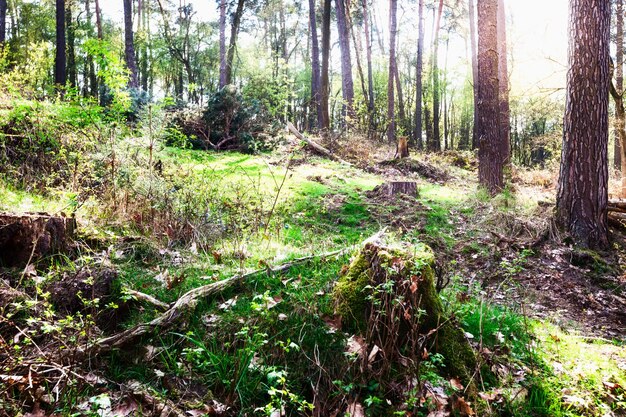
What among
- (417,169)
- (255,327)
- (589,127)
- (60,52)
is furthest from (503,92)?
(60,52)

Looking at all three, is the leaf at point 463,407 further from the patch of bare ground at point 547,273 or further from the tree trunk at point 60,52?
the tree trunk at point 60,52

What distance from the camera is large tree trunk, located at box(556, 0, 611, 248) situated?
6461 mm

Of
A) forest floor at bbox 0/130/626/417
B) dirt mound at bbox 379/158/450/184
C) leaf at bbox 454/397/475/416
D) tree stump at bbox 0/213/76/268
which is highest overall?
dirt mound at bbox 379/158/450/184

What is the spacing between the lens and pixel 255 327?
8.87ft

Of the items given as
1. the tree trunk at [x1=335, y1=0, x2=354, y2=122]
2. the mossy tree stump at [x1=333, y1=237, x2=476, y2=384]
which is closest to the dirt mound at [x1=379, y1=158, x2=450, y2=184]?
the tree trunk at [x1=335, y1=0, x2=354, y2=122]

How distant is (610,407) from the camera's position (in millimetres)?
2764

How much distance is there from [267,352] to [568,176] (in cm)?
618

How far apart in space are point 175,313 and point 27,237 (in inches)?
66.5

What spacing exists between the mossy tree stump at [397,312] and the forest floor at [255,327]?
14cm

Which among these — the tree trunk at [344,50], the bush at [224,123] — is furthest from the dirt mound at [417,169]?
the tree trunk at [344,50]

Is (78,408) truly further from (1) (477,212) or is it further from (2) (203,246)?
(1) (477,212)

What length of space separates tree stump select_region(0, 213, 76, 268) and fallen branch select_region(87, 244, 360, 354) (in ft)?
4.32

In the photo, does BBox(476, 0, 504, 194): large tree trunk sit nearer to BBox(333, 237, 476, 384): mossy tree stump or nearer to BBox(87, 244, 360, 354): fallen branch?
BBox(333, 237, 476, 384): mossy tree stump

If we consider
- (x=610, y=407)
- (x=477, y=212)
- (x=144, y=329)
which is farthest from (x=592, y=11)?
(x=144, y=329)
